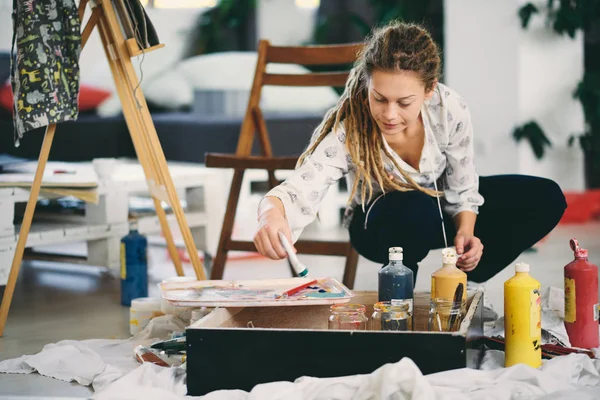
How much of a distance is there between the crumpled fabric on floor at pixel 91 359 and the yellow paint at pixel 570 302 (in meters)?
0.96

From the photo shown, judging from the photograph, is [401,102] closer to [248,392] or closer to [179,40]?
[248,392]

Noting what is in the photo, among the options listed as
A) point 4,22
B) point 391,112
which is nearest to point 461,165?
point 391,112

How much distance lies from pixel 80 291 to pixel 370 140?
145cm

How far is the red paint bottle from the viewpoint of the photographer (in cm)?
214

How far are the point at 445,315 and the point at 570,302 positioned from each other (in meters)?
0.40

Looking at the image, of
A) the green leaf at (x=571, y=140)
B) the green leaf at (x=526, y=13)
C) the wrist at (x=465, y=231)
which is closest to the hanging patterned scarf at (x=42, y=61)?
the wrist at (x=465, y=231)

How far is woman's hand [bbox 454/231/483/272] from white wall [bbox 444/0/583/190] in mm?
2252

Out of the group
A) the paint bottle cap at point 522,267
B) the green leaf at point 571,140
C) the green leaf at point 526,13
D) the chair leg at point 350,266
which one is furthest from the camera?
the green leaf at point 571,140

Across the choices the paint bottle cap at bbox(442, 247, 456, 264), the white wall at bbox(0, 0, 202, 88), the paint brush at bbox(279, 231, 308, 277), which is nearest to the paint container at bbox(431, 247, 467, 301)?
the paint bottle cap at bbox(442, 247, 456, 264)

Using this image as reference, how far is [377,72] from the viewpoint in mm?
2082

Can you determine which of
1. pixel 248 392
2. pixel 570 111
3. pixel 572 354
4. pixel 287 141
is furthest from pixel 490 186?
pixel 570 111

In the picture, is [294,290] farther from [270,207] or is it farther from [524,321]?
[524,321]

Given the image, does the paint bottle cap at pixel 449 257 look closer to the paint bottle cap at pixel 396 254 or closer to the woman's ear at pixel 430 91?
the paint bottle cap at pixel 396 254

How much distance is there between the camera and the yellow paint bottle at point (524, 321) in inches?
76.5
